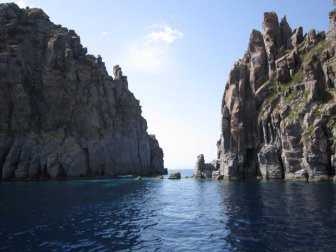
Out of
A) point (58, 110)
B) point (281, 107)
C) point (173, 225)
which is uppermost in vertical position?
point (58, 110)

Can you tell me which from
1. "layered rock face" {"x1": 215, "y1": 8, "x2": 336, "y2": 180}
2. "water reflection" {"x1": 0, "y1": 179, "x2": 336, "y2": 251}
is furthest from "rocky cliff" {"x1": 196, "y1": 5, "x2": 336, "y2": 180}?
"water reflection" {"x1": 0, "y1": 179, "x2": 336, "y2": 251}

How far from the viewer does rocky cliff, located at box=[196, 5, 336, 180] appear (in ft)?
302

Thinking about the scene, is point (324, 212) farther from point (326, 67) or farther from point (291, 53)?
point (291, 53)

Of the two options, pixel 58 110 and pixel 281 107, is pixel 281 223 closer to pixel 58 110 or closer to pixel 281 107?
pixel 281 107

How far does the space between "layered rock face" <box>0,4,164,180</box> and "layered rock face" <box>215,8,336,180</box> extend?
44.7 metres

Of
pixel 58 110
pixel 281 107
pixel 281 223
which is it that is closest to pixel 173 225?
pixel 281 223

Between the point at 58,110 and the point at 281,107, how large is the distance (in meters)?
86.3

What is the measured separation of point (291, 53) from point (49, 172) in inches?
3623

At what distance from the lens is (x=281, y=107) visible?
10638 cm

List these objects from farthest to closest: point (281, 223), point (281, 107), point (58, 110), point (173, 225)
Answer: point (58, 110) → point (281, 107) → point (173, 225) → point (281, 223)

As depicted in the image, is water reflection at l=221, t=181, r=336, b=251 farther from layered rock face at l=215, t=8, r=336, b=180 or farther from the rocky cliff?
the rocky cliff

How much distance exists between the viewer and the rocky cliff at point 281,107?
92125 millimetres

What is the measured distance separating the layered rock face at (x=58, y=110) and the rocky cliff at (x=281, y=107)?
4431 cm

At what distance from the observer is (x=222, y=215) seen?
4366 cm
